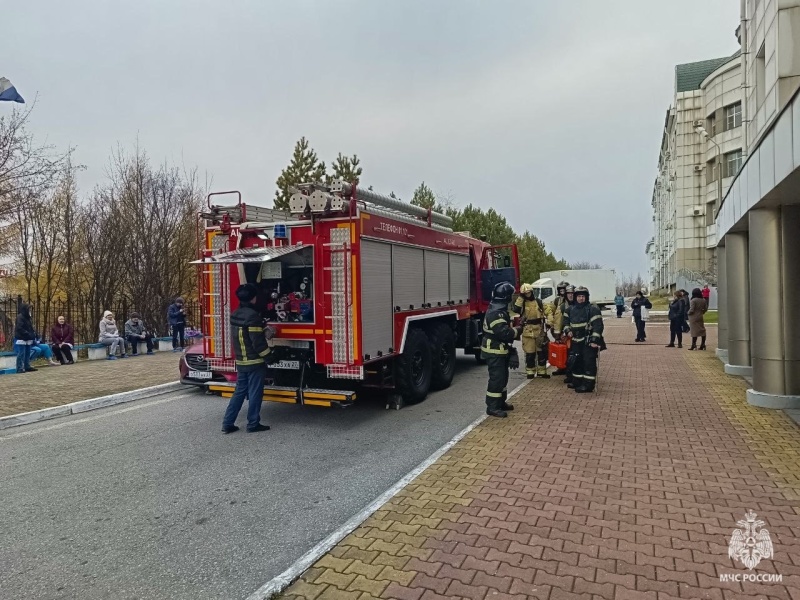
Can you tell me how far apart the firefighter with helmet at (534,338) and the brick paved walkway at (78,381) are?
22.2 ft

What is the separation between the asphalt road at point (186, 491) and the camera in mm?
3338

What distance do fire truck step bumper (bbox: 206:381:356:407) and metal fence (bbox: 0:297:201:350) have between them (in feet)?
32.3

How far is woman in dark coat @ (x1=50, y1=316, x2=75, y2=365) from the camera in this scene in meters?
13.2

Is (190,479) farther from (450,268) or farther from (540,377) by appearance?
(540,377)

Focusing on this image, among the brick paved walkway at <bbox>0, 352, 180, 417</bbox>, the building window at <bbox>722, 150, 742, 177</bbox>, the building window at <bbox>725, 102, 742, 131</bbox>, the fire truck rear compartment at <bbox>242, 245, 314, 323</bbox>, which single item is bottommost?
the brick paved walkway at <bbox>0, 352, 180, 417</bbox>

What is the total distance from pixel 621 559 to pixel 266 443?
4005mm

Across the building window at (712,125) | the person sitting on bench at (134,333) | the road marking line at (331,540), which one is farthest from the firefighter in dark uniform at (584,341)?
the building window at (712,125)

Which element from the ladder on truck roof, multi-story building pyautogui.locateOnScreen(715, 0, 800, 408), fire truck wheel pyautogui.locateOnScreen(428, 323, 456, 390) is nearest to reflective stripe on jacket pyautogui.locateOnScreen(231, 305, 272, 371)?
the ladder on truck roof

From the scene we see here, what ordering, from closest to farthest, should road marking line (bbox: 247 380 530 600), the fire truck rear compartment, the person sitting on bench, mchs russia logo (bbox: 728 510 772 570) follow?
road marking line (bbox: 247 380 530 600), mchs russia logo (bbox: 728 510 772 570), the fire truck rear compartment, the person sitting on bench

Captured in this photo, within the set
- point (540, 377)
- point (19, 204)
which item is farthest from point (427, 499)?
point (19, 204)

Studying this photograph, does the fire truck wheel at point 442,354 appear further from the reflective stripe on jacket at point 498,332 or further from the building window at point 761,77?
the building window at point 761,77

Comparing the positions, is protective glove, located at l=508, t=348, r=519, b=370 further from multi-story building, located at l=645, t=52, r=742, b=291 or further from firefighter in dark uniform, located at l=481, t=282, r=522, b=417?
multi-story building, located at l=645, t=52, r=742, b=291

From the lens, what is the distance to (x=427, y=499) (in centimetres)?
423

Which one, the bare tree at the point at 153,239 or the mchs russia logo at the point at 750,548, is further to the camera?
the bare tree at the point at 153,239
